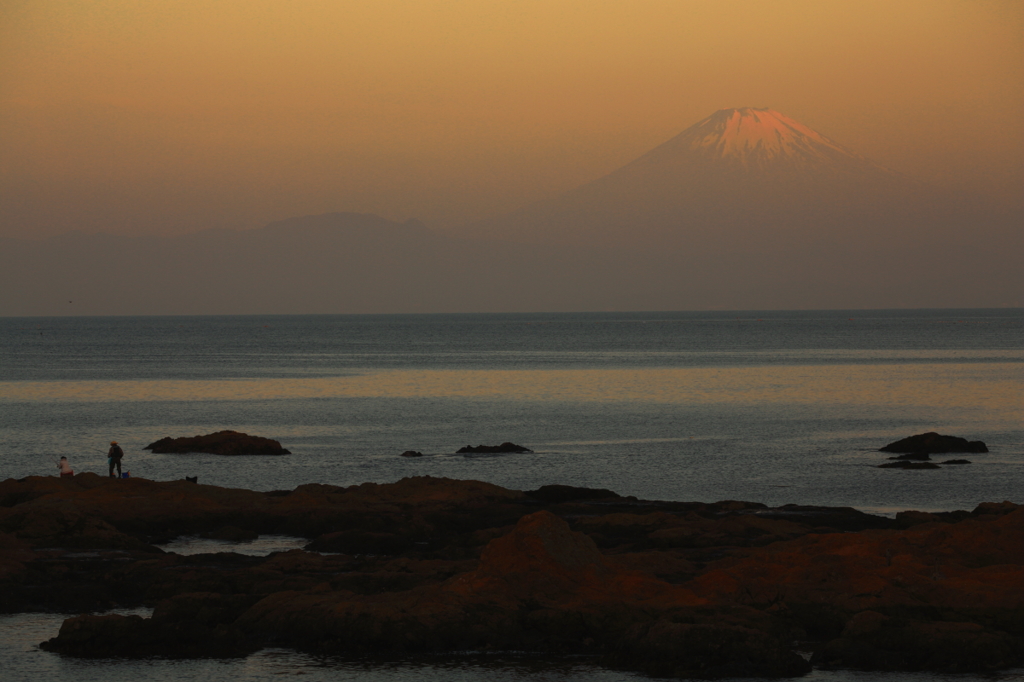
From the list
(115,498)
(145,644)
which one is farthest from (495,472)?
(145,644)

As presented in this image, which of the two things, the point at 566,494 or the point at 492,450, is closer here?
the point at 566,494

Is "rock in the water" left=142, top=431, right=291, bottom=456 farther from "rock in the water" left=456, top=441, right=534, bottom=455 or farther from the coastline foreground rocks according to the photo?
the coastline foreground rocks

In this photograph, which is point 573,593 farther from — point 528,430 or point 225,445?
point 528,430

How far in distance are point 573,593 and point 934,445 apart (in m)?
45.4

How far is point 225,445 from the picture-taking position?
66.8m

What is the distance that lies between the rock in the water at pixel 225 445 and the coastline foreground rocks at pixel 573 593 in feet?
95.4

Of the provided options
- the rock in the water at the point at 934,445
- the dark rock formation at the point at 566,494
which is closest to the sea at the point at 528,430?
the rock in the water at the point at 934,445

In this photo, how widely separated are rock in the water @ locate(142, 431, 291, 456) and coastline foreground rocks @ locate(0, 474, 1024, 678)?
2907cm

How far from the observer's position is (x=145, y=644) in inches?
982

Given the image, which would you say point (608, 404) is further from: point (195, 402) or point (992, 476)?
point (992, 476)

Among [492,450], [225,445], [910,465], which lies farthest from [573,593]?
[225,445]

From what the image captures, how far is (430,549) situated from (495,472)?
24.8m

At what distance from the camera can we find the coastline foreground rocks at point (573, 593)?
2408cm

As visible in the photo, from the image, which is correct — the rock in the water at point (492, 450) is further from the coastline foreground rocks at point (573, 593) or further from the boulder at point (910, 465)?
the coastline foreground rocks at point (573, 593)
